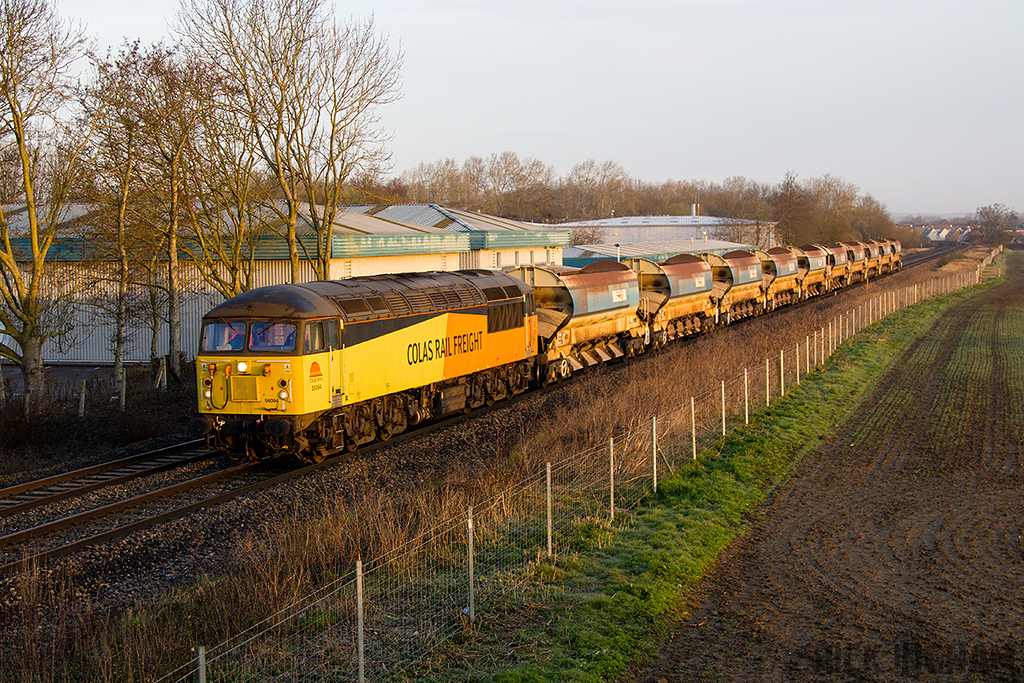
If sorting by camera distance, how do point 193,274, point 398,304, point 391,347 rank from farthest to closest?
point 193,274 < point 398,304 < point 391,347

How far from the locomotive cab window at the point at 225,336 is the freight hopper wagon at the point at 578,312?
454 inches

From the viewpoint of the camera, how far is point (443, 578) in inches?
400

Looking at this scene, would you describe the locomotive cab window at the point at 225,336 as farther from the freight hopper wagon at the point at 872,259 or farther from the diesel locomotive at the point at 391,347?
the freight hopper wagon at the point at 872,259

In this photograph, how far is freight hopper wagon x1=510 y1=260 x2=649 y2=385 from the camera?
86.1 feet

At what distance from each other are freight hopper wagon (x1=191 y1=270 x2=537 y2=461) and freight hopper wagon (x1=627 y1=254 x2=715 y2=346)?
1345 centimetres

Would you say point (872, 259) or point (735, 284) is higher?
point (872, 259)

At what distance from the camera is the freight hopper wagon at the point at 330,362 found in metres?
15.8

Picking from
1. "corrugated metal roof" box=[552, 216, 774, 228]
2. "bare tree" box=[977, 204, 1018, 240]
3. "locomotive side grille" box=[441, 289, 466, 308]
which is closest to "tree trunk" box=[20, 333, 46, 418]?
"locomotive side grille" box=[441, 289, 466, 308]

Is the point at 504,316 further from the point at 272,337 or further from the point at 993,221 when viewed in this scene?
the point at 993,221

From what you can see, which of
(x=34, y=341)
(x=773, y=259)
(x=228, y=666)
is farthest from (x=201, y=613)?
(x=773, y=259)

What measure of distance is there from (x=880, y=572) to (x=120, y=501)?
11865 mm

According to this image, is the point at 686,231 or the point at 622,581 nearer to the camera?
the point at 622,581

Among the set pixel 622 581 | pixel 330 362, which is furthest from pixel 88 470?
pixel 622 581

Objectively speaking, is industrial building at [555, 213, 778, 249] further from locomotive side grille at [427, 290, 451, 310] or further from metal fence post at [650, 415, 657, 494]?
metal fence post at [650, 415, 657, 494]
